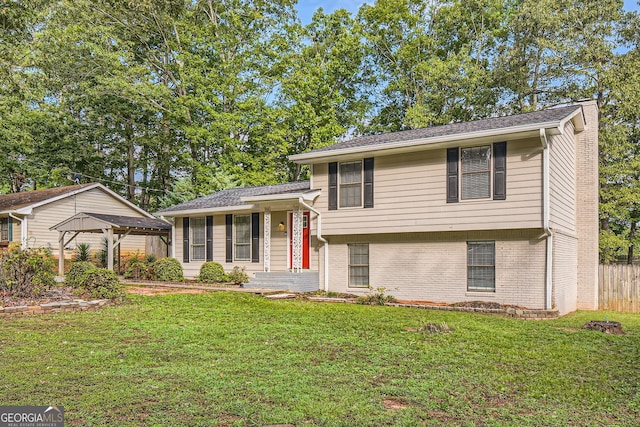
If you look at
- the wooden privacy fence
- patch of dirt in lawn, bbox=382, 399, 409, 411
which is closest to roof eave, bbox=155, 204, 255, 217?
the wooden privacy fence

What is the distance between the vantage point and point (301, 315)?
10359 millimetres

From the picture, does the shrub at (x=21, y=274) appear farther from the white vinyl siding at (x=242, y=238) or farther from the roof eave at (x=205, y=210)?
the white vinyl siding at (x=242, y=238)

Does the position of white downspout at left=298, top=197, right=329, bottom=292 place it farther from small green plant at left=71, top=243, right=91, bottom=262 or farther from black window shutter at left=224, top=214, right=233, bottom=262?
small green plant at left=71, top=243, right=91, bottom=262

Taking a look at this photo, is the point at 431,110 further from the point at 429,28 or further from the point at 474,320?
the point at 474,320

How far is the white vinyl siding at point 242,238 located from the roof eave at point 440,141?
3920 mm

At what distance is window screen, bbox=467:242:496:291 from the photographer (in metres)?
12.4

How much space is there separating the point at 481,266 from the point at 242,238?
362 inches

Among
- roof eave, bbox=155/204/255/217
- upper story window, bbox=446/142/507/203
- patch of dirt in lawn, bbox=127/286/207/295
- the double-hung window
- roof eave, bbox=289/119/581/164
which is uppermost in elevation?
roof eave, bbox=289/119/581/164

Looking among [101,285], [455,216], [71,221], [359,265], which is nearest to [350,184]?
[359,265]

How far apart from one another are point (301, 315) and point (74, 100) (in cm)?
2802

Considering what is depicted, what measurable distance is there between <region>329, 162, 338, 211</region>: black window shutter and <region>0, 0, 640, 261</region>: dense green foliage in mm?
13868

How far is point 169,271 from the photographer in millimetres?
18719

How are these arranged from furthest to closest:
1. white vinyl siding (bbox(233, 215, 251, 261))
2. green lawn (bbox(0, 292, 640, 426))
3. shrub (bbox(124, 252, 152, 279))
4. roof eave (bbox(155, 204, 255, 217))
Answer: shrub (bbox(124, 252, 152, 279))
white vinyl siding (bbox(233, 215, 251, 261))
roof eave (bbox(155, 204, 255, 217))
green lawn (bbox(0, 292, 640, 426))

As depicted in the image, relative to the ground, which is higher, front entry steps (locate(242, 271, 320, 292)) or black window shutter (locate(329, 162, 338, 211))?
black window shutter (locate(329, 162, 338, 211))
